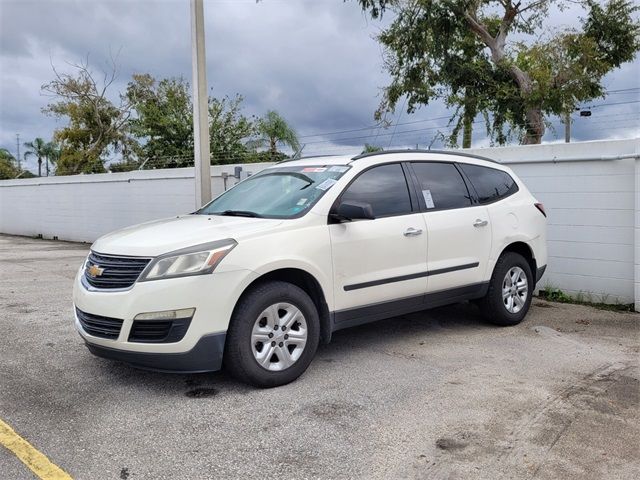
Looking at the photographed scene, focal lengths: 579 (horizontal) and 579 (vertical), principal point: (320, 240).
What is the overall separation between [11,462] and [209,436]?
3.52ft

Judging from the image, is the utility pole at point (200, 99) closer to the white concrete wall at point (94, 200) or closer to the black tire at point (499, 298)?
the white concrete wall at point (94, 200)

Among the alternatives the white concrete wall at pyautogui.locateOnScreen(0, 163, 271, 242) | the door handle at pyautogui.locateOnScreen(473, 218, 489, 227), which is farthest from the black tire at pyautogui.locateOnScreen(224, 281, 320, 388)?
the white concrete wall at pyautogui.locateOnScreen(0, 163, 271, 242)

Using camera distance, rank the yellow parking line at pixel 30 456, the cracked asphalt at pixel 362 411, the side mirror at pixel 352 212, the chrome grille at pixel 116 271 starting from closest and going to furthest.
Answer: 1. the yellow parking line at pixel 30 456
2. the cracked asphalt at pixel 362 411
3. the chrome grille at pixel 116 271
4. the side mirror at pixel 352 212

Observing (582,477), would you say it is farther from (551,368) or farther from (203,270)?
(203,270)

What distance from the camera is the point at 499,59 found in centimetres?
1980

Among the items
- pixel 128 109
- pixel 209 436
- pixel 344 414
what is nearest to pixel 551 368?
pixel 344 414

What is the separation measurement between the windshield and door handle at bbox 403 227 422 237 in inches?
30.0

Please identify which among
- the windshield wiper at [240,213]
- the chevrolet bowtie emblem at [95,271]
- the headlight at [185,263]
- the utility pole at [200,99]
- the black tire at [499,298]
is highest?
the utility pole at [200,99]

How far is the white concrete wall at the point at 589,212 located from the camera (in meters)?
7.01

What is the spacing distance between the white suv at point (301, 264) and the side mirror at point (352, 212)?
2 centimetres

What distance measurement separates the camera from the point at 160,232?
441cm

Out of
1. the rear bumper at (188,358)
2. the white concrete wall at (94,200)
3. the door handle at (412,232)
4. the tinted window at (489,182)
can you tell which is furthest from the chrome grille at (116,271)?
the white concrete wall at (94,200)

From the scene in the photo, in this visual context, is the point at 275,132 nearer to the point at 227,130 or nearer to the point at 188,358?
the point at 227,130

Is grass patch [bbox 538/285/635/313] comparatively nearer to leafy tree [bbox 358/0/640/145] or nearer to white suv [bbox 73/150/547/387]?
white suv [bbox 73/150/547/387]
